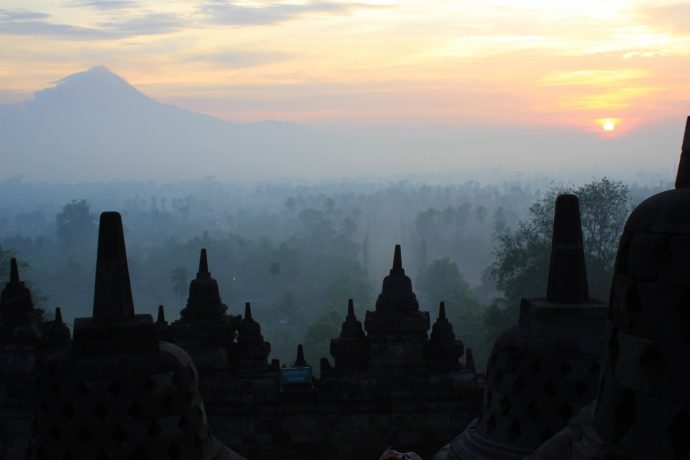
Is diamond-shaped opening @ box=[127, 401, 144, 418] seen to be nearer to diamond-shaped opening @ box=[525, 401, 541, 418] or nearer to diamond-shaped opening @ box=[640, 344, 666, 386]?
diamond-shaped opening @ box=[525, 401, 541, 418]

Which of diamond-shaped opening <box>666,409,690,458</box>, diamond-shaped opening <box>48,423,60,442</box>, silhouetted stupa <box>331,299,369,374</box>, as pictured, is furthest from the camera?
silhouetted stupa <box>331,299,369,374</box>

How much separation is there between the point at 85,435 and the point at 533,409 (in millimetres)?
4445

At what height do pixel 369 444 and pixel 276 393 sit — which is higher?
pixel 276 393

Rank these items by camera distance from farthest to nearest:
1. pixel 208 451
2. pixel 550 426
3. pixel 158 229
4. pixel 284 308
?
pixel 158 229
pixel 284 308
pixel 550 426
pixel 208 451

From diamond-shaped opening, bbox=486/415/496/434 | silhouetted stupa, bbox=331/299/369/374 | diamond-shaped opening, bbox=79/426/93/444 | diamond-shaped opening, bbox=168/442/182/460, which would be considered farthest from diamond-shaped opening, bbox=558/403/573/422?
silhouetted stupa, bbox=331/299/369/374

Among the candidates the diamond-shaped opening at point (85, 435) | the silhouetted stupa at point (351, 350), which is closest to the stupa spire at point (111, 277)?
the diamond-shaped opening at point (85, 435)

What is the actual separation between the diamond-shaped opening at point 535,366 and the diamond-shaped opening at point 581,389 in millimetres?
410

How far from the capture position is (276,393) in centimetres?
1325

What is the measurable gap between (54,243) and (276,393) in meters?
123

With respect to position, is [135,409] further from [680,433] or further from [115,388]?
[680,433]

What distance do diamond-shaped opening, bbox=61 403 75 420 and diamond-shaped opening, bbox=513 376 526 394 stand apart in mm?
4420

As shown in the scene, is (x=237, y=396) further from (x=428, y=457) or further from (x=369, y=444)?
(x=428, y=457)

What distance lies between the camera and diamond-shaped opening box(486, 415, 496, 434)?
8.12 m

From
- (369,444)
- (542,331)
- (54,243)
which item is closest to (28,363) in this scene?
(369,444)
